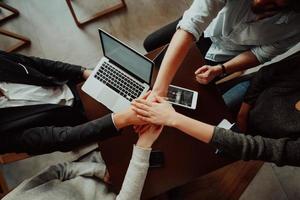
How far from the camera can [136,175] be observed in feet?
3.79

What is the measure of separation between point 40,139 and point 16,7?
1.52m

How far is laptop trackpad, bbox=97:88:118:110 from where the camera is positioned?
1.34 m

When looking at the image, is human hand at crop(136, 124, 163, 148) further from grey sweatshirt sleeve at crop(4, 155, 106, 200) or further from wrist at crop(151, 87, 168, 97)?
grey sweatshirt sleeve at crop(4, 155, 106, 200)

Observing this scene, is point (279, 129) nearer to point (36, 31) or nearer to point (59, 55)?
point (59, 55)

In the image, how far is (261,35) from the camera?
1311mm

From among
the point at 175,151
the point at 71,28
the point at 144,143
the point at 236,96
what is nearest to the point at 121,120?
the point at 144,143

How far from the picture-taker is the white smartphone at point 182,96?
1303 mm

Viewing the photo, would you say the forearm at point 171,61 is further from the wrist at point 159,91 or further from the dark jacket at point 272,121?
the dark jacket at point 272,121

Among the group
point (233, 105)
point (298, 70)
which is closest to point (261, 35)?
point (298, 70)

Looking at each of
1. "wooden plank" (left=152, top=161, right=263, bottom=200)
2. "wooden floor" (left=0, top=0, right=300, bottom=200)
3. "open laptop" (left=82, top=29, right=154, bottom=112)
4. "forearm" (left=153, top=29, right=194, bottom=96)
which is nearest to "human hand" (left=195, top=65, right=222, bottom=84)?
"forearm" (left=153, top=29, right=194, bottom=96)

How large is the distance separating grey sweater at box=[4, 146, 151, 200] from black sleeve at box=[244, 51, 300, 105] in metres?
0.51

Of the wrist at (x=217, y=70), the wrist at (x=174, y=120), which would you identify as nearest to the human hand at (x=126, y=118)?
the wrist at (x=174, y=120)

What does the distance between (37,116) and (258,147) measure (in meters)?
0.90

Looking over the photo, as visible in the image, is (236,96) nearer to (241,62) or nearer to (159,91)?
(241,62)
